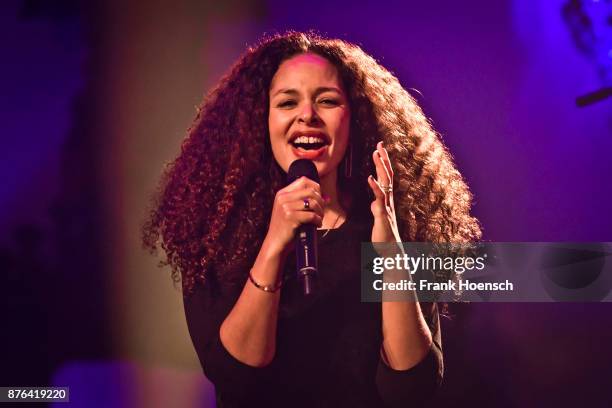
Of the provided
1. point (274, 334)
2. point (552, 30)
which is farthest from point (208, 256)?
point (552, 30)

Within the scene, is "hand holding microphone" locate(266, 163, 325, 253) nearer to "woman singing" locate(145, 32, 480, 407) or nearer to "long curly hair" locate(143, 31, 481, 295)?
"woman singing" locate(145, 32, 480, 407)

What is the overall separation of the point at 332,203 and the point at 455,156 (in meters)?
0.45

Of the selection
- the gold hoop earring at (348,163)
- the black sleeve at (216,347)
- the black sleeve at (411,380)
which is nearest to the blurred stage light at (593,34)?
the gold hoop earring at (348,163)

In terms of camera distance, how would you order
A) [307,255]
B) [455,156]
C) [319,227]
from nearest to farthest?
[307,255] < [319,227] < [455,156]

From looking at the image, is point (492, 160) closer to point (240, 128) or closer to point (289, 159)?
point (289, 159)

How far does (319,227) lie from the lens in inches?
75.9

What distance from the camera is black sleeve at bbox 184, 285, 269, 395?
5.86 ft

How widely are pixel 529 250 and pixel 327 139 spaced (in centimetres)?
76

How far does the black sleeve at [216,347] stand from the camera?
70.4 inches

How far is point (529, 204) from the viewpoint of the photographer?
7.19 ft

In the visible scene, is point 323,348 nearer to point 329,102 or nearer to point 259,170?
point 259,170

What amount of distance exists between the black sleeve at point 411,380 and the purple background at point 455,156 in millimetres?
292

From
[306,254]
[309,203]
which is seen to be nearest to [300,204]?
[309,203]

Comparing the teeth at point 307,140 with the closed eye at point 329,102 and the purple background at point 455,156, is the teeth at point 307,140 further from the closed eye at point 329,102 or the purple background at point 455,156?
the purple background at point 455,156
